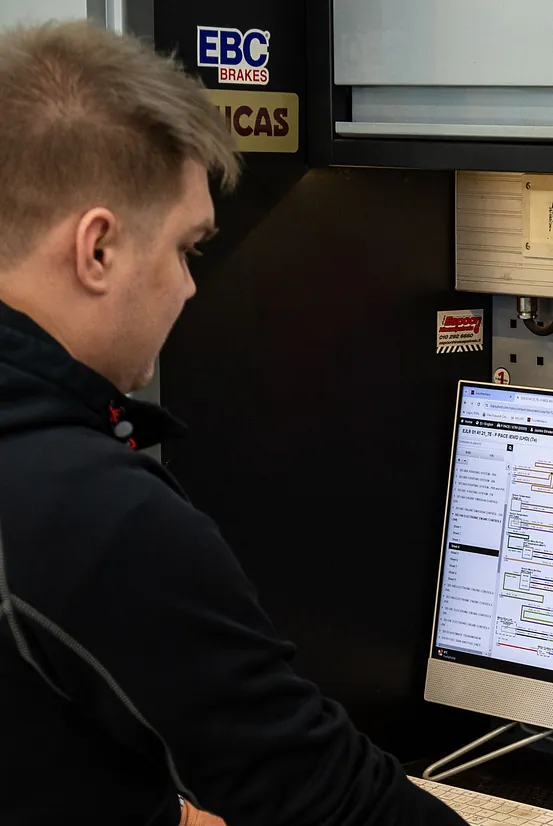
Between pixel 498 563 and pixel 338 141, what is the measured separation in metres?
→ 0.63

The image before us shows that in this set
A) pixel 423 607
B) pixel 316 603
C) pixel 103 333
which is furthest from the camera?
pixel 423 607

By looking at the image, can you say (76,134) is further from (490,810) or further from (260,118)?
(490,810)

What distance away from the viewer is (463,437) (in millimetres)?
1808

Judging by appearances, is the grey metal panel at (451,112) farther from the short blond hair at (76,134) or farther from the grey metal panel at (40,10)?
the short blond hair at (76,134)

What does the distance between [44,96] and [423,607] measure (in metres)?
1.15

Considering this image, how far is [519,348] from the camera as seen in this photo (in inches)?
74.3

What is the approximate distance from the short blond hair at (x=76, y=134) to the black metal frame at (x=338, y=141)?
594 millimetres

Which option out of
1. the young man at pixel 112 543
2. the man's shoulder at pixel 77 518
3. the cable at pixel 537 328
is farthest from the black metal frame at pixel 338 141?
the man's shoulder at pixel 77 518

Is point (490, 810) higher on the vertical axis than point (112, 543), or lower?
lower

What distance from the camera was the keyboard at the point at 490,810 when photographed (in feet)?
5.05

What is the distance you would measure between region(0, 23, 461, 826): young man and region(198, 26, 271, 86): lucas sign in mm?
512

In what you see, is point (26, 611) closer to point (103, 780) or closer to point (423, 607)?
point (103, 780)

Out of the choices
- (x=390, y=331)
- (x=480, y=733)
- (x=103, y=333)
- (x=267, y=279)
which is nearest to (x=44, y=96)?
(x=103, y=333)

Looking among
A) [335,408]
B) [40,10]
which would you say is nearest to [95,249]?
[40,10]
